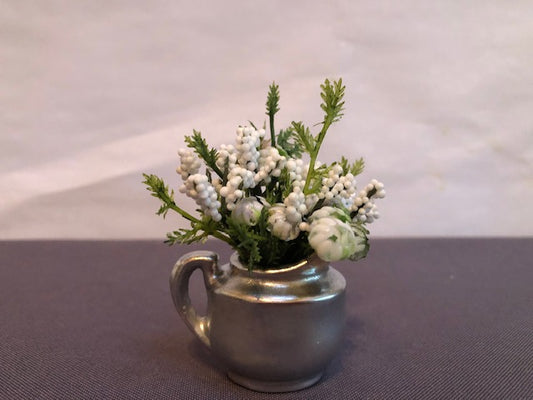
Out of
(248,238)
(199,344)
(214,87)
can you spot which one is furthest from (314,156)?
(214,87)

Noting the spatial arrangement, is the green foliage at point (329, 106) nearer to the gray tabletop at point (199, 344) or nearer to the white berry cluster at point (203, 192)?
the white berry cluster at point (203, 192)

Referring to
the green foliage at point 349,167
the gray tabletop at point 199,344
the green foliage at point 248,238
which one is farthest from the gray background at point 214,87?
the green foliage at point 248,238

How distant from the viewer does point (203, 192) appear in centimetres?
58

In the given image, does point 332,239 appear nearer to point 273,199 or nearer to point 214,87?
point 273,199

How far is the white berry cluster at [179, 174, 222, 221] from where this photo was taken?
579 millimetres

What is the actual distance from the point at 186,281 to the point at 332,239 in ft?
0.78

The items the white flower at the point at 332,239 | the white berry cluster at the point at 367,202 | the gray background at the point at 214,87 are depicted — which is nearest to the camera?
the white flower at the point at 332,239

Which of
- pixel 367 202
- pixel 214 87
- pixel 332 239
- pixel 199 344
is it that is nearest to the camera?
pixel 332 239

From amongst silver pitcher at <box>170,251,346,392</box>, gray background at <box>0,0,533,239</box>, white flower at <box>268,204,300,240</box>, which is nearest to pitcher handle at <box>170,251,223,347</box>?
silver pitcher at <box>170,251,346,392</box>

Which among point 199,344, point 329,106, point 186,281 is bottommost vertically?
point 199,344

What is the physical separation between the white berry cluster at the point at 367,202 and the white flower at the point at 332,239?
10 cm

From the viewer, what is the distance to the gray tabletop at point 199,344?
679 millimetres

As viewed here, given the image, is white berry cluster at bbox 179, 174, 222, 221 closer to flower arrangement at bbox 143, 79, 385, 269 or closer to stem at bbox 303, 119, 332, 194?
flower arrangement at bbox 143, 79, 385, 269

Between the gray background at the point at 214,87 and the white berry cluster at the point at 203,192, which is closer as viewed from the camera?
the white berry cluster at the point at 203,192
